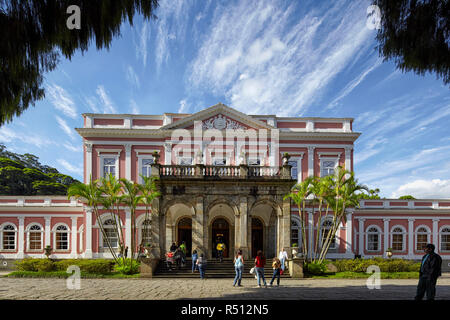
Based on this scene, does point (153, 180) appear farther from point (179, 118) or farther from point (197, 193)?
point (179, 118)

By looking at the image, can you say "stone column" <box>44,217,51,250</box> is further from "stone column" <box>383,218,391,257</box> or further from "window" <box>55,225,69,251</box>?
"stone column" <box>383,218,391,257</box>

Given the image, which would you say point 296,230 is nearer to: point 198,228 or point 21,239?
point 198,228

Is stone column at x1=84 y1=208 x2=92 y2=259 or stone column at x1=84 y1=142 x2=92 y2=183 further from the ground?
stone column at x1=84 y1=142 x2=92 y2=183

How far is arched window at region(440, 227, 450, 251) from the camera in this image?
23.9 meters

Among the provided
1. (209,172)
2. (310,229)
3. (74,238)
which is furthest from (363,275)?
(74,238)

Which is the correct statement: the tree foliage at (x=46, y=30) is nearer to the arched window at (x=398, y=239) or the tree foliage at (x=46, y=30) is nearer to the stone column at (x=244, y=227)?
the stone column at (x=244, y=227)

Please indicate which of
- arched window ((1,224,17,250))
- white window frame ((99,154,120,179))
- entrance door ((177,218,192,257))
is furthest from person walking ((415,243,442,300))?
arched window ((1,224,17,250))

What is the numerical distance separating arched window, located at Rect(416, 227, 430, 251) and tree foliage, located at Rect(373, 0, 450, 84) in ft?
69.3

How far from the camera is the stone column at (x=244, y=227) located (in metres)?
17.1

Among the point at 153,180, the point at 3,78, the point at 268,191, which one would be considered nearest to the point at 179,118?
the point at 153,180

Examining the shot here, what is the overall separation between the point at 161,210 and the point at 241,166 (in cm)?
502
